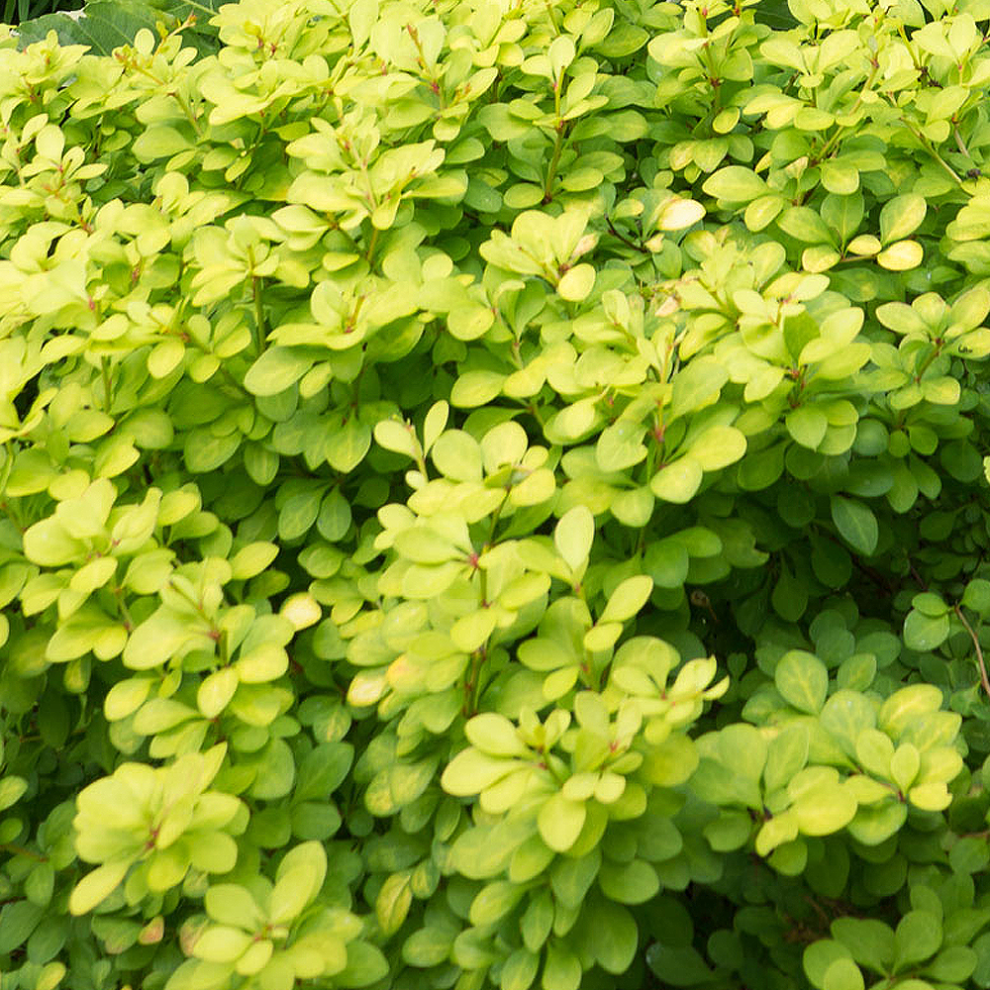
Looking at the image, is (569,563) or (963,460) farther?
(963,460)

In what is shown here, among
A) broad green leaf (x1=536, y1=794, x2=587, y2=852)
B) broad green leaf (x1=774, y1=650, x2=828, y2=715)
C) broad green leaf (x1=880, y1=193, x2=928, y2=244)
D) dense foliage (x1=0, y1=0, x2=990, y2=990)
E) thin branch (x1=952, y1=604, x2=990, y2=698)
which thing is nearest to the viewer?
broad green leaf (x1=536, y1=794, x2=587, y2=852)

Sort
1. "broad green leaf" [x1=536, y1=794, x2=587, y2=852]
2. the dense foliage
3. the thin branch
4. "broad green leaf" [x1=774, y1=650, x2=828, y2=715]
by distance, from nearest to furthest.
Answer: "broad green leaf" [x1=536, y1=794, x2=587, y2=852] < the dense foliage < "broad green leaf" [x1=774, y1=650, x2=828, y2=715] < the thin branch

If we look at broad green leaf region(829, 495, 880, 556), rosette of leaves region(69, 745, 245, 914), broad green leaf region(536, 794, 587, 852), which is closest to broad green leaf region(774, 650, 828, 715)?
broad green leaf region(829, 495, 880, 556)

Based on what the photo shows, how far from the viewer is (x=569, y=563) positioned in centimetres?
113

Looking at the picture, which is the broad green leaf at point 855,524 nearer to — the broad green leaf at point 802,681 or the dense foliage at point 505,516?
the dense foliage at point 505,516

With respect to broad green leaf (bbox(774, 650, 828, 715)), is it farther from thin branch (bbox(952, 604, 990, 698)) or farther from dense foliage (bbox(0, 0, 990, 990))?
thin branch (bbox(952, 604, 990, 698))

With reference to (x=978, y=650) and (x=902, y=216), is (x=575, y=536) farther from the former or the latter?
(x=902, y=216)

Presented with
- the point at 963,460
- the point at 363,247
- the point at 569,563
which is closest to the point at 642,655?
the point at 569,563

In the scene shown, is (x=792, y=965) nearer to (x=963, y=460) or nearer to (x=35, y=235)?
(x=963, y=460)

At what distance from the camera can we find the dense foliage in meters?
1.08

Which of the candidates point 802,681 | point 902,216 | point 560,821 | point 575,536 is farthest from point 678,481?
point 902,216

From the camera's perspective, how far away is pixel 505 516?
1.29 metres

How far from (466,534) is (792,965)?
58 cm

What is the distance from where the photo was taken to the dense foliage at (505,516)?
1.08 meters
